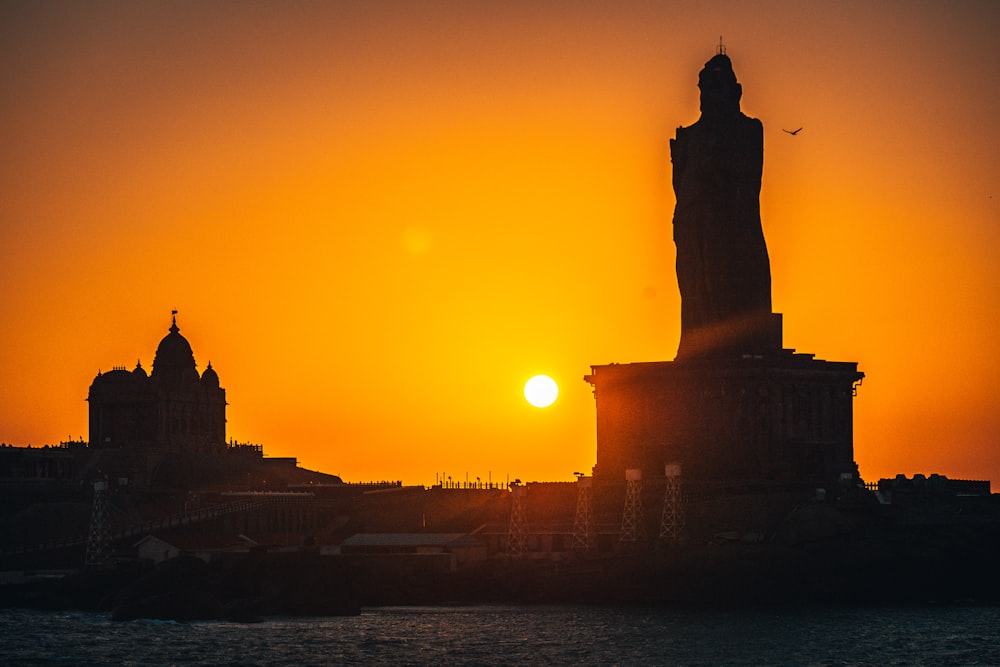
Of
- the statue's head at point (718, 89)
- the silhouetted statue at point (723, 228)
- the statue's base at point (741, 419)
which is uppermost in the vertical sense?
the statue's head at point (718, 89)

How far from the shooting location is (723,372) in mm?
188625

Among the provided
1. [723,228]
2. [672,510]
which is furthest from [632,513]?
[723,228]

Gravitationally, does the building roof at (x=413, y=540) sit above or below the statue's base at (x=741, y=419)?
below

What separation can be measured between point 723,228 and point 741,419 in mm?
19684

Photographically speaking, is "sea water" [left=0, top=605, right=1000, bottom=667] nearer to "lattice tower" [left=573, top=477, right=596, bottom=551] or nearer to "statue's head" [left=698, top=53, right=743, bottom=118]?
"lattice tower" [left=573, top=477, right=596, bottom=551]

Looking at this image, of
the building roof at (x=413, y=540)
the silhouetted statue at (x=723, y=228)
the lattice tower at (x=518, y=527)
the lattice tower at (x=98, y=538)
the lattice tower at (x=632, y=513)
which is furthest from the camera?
the silhouetted statue at (x=723, y=228)

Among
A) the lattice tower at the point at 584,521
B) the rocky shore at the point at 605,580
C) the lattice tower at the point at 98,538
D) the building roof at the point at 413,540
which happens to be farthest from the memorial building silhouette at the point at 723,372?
the lattice tower at the point at 98,538

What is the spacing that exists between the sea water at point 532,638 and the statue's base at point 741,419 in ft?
116

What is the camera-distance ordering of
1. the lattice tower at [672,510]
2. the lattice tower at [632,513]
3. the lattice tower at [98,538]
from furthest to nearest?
the lattice tower at [98,538] → the lattice tower at [632,513] → the lattice tower at [672,510]

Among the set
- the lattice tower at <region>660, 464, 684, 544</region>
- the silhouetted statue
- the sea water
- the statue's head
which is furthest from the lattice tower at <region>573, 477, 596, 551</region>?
the statue's head

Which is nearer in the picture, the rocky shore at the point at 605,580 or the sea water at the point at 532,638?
the sea water at the point at 532,638

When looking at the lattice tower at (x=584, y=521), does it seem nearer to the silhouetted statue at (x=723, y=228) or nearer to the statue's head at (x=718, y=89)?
the silhouetted statue at (x=723, y=228)

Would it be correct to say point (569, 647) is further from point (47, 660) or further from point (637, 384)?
point (637, 384)

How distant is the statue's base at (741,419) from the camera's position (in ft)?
610
